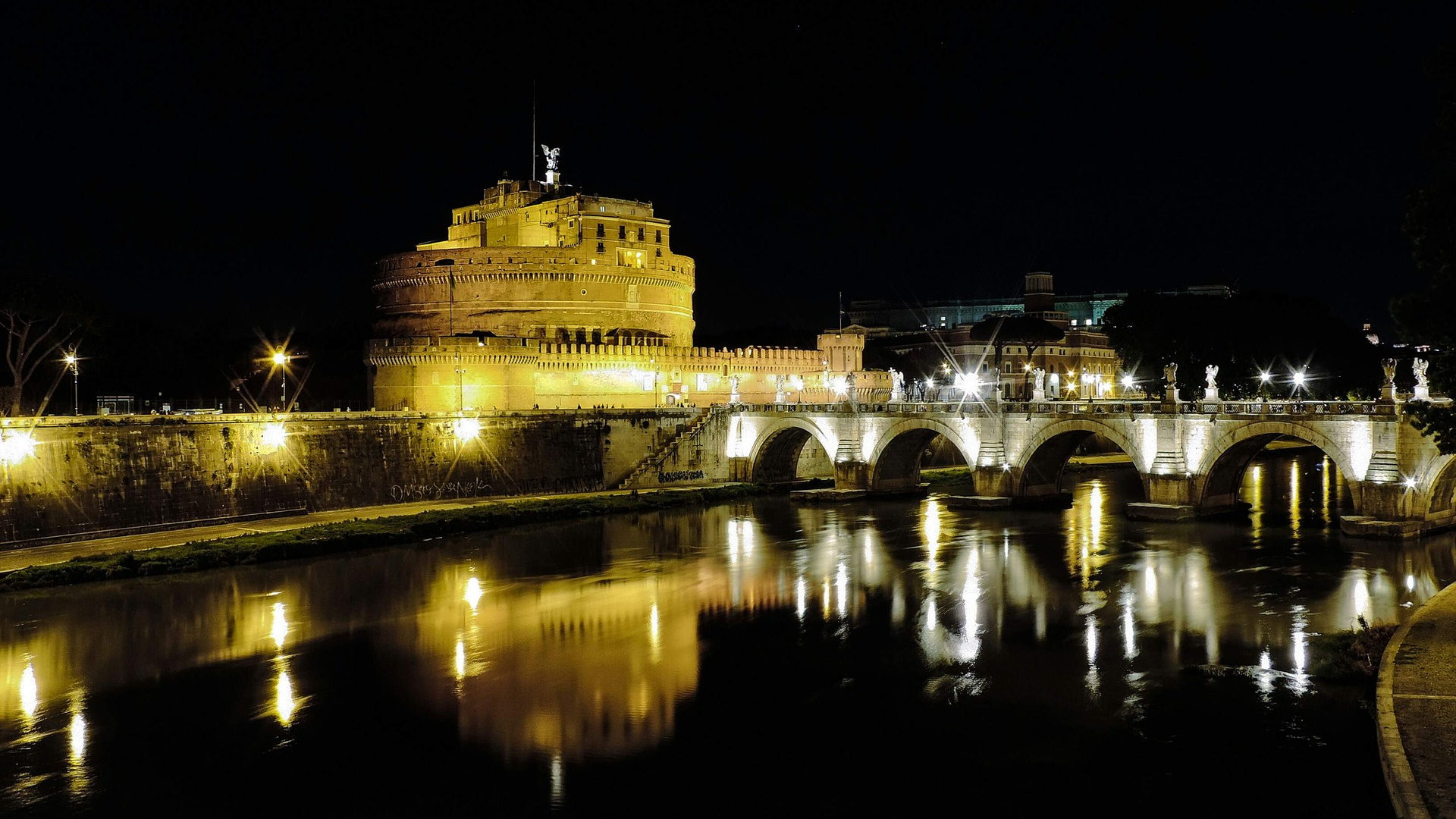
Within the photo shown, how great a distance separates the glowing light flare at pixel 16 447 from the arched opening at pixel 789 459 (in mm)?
24930

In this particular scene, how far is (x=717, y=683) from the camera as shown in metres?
17.8

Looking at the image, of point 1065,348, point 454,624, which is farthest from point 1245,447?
point 1065,348

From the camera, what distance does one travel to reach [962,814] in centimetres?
1273

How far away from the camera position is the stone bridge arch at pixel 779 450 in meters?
44.9

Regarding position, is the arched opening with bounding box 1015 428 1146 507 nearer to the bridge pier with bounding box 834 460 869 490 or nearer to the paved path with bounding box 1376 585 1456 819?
the bridge pier with bounding box 834 460 869 490

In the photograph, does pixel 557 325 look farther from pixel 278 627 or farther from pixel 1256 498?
pixel 278 627

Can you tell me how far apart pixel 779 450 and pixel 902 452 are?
6.44 metres

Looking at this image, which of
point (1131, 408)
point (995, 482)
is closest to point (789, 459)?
point (995, 482)

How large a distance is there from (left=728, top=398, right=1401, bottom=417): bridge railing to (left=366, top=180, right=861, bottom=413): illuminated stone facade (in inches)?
375

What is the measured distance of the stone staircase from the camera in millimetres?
44250

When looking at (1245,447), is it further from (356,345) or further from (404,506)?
(356,345)

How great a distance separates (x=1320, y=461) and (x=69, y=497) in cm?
5077

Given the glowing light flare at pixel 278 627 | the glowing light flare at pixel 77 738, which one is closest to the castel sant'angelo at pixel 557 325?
the glowing light flare at pixel 278 627

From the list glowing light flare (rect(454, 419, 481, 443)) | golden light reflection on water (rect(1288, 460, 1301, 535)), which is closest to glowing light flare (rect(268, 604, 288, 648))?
glowing light flare (rect(454, 419, 481, 443))
